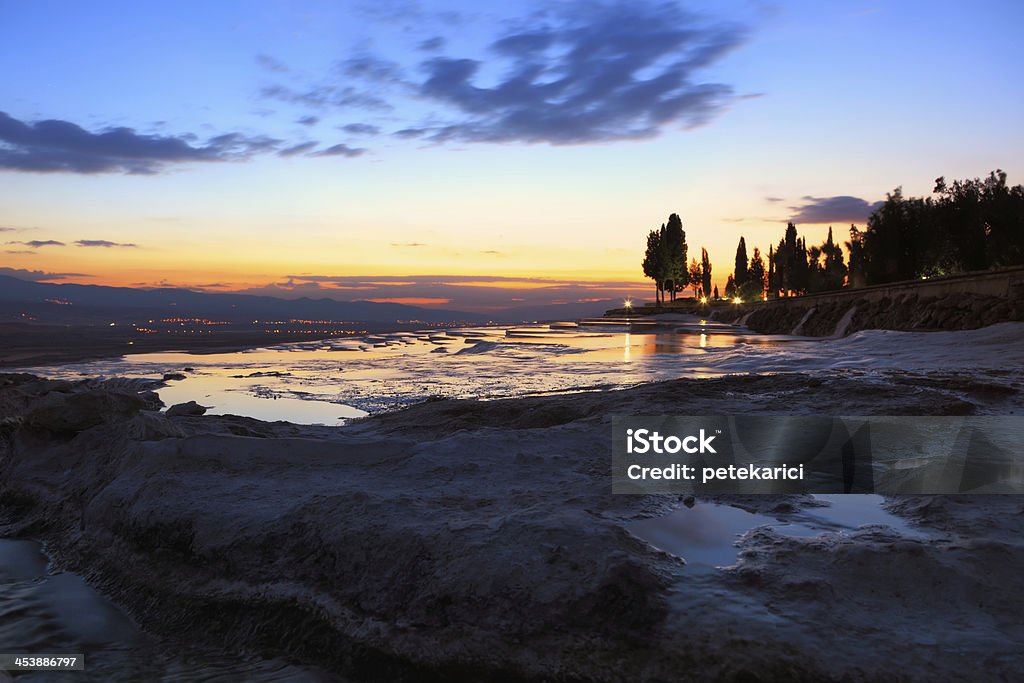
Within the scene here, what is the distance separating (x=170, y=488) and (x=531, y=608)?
276cm

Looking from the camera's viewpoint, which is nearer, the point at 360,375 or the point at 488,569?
the point at 488,569

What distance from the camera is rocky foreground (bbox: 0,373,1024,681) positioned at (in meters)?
2.40

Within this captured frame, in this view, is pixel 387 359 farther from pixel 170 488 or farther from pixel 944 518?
pixel 944 518

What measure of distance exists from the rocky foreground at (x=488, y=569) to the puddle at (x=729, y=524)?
111 mm

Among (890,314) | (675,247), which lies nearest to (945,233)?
(890,314)

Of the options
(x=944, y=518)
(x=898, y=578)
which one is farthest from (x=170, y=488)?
(x=944, y=518)

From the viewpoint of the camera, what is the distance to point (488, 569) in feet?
9.43

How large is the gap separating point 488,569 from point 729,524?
1.63 metres

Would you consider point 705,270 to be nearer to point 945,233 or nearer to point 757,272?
point 757,272

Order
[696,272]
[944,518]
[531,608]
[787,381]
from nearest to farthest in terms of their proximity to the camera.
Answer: [531,608] < [944,518] < [787,381] < [696,272]

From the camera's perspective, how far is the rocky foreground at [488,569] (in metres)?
2.40

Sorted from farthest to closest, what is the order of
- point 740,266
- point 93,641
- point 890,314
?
point 740,266 → point 890,314 → point 93,641

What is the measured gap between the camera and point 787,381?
7887 millimetres

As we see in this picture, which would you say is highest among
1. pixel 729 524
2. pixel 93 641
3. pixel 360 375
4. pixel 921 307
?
pixel 921 307
